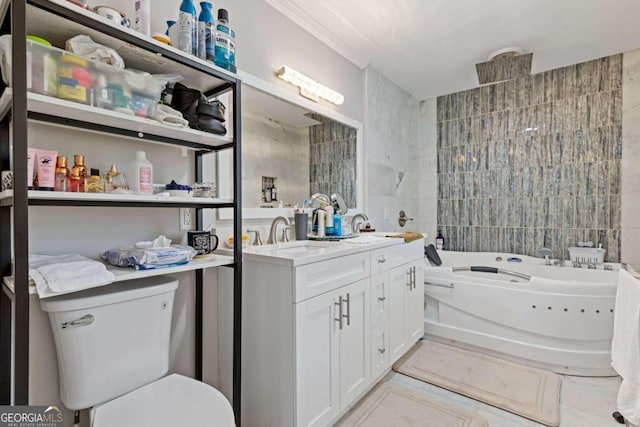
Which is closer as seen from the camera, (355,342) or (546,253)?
(355,342)

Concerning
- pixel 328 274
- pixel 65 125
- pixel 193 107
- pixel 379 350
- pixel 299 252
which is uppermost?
pixel 193 107

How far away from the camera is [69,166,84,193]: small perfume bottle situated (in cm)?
103

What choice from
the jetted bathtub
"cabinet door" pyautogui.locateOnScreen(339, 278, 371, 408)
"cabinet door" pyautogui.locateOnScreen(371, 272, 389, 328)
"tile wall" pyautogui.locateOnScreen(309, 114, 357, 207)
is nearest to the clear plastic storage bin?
"cabinet door" pyautogui.locateOnScreen(339, 278, 371, 408)

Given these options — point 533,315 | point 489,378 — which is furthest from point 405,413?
point 533,315

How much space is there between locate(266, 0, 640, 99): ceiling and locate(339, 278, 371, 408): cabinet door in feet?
5.84

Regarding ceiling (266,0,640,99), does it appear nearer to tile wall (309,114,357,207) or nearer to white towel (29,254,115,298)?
tile wall (309,114,357,207)

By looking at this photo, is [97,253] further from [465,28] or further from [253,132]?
[465,28]

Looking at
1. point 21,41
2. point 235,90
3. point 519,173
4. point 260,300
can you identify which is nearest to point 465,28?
point 519,173

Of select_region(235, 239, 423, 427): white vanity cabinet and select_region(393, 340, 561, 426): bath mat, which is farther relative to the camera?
select_region(393, 340, 561, 426): bath mat

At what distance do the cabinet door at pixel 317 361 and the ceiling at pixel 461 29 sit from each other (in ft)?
5.98

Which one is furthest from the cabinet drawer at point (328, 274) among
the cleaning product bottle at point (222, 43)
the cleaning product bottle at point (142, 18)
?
the cleaning product bottle at point (142, 18)

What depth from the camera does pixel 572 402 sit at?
1.83 metres

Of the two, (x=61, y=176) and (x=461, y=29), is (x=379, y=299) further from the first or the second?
(x=461, y=29)

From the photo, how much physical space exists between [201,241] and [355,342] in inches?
38.3
